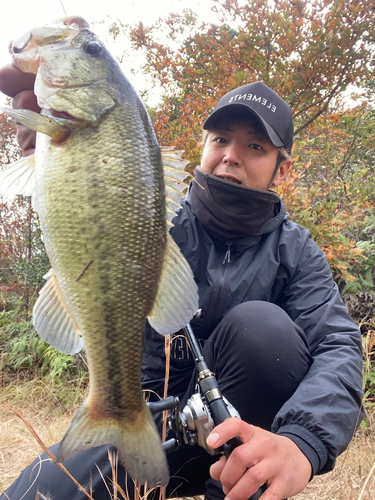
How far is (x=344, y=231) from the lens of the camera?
4.23m

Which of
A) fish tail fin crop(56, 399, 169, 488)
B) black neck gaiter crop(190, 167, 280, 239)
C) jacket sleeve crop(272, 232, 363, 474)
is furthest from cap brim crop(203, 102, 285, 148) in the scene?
fish tail fin crop(56, 399, 169, 488)

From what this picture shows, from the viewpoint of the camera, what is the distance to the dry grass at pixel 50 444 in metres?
1.76

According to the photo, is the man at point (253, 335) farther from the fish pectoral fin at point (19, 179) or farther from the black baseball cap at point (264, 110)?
the fish pectoral fin at point (19, 179)

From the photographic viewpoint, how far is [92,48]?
1135mm

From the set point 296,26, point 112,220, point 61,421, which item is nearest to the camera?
point 112,220

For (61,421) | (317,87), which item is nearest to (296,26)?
(317,87)

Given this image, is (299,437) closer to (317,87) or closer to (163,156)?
(163,156)

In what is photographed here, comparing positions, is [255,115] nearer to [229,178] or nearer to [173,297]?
[229,178]

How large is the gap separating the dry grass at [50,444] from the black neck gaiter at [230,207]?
1.15 m

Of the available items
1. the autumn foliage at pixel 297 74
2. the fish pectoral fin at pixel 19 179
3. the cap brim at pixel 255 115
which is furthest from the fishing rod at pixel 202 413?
the autumn foliage at pixel 297 74

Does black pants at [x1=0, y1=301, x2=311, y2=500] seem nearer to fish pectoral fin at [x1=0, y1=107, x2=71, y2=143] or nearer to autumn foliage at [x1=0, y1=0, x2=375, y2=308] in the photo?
fish pectoral fin at [x1=0, y1=107, x2=71, y2=143]

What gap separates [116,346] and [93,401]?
171mm

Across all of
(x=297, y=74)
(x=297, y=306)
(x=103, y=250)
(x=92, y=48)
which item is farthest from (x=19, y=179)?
(x=297, y=74)

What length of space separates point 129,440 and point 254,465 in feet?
1.22
